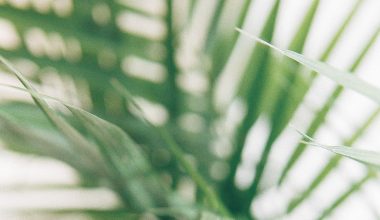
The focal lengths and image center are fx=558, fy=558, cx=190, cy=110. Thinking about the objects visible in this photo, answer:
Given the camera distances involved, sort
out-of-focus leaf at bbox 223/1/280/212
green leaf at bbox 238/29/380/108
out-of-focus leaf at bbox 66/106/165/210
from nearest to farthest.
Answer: green leaf at bbox 238/29/380/108
out-of-focus leaf at bbox 66/106/165/210
out-of-focus leaf at bbox 223/1/280/212

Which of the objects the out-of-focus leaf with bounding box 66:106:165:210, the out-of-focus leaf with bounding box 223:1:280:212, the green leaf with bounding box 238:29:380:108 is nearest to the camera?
the green leaf with bounding box 238:29:380:108

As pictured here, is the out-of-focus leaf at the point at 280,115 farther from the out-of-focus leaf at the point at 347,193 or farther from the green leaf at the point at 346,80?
the green leaf at the point at 346,80

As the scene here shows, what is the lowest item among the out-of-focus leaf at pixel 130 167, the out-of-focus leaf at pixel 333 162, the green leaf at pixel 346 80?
the green leaf at pixel 346 80

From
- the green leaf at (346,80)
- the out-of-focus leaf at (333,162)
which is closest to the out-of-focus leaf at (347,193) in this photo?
the out-of-focus leaf at (333,162)

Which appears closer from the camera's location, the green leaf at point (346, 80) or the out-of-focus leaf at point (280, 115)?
the green leaf at point (346, 80)

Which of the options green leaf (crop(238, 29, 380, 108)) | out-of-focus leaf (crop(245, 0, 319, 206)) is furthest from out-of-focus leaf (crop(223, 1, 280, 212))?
green leaf (crop(238, 29, 380, 108))

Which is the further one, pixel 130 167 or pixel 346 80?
pixel 130 167

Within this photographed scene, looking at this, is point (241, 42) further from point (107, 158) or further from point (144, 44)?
point (107, 158)

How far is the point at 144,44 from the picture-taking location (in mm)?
539

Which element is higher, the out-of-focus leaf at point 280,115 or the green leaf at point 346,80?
the out-of-focus leaf at point 280,115

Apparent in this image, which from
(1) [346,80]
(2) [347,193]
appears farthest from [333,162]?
(1) [346,80]

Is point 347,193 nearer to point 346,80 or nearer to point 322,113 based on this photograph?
point 322,113

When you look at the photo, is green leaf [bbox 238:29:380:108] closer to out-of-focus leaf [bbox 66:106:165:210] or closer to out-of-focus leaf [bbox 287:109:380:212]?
out-of-focus leaf [bbox 66:106:165:210]

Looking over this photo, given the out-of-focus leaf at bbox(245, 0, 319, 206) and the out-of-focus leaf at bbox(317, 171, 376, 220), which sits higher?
the out-of-focus leaf at bbox(245, 0, 319, 206)
